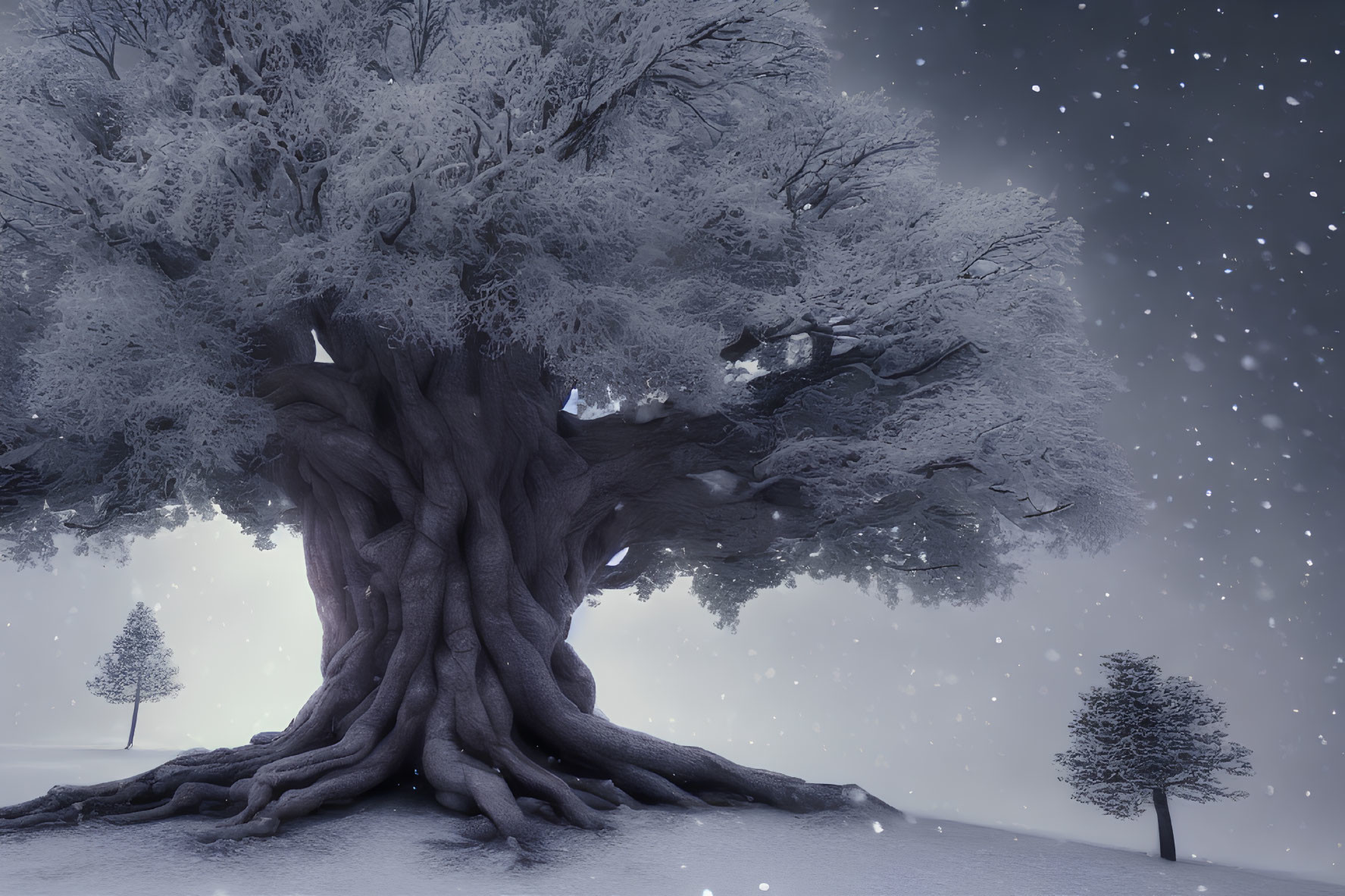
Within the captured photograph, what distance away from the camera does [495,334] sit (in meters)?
7.22

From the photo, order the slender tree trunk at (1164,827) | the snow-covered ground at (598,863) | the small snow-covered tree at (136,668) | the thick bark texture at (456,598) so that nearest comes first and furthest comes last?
1. the snow-covered ground at (598,863)
2. the thick bark texture at (456,598)
3. the slender tree trunk at (1164,827)
4. the small snow-covered tree at (136,668)

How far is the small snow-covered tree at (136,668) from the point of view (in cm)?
1606

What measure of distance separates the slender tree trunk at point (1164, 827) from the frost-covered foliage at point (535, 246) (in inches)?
99.7

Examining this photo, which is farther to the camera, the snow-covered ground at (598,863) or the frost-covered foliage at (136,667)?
the frost-covered foliage at (136,667)

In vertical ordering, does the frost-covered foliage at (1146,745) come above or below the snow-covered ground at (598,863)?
above

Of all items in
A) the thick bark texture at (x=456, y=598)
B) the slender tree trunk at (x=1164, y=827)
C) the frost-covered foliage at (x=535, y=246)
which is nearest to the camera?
the frost-covered foliage at (x=535, y=246)

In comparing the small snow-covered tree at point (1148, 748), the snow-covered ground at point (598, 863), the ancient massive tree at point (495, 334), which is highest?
the ancient massive tree at point (495, 334)

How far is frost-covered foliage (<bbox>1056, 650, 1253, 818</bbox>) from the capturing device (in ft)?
25.0

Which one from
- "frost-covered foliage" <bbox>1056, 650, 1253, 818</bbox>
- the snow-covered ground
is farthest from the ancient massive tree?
"frost-covered foliage" <bbox>1056, 650, 1253, 818</bbox>

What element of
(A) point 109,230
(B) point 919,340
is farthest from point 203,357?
(B) point 919,340

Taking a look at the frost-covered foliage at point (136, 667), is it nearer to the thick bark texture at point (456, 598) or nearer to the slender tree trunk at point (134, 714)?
the slender tree trunk at point (134, 714)

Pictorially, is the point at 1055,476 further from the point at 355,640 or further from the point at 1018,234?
the point at 355,640

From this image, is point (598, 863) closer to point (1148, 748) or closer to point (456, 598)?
point (456, 598)

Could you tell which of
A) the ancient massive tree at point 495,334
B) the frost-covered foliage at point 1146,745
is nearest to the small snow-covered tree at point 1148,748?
the frost-covered foliage at point 1146,745
